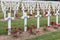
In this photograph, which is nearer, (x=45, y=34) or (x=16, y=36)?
(x=16, y=36)

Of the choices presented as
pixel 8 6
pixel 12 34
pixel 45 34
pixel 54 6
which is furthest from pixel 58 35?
→ pixel 54 6

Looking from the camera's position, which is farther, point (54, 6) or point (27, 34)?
Answer: point (54, 6)

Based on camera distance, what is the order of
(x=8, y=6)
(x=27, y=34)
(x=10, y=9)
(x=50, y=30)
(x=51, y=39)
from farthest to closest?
(x=8, y=6)
(x=10, y=9)
(x=50, y=30)
(x=27, y=34)
(x=51, y=39)

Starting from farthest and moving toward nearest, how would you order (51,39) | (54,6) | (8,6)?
(54,6)
(8,6)
(51,39)

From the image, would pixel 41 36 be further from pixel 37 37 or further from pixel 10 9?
pixel 10 9

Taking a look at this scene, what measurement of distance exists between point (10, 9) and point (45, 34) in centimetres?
718

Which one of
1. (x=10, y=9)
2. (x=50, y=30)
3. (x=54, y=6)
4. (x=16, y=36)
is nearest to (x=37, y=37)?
(x=16, y=36)

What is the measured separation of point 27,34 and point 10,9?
23.7ft

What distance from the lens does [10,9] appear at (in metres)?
15.9

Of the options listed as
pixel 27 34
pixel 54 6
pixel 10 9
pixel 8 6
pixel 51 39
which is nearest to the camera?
pixel 51 39

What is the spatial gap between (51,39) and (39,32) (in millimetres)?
1082

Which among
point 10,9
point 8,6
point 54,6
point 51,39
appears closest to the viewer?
point 51,39

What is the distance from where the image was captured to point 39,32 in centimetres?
936

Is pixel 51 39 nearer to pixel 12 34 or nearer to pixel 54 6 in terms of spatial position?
pixel 12 34
